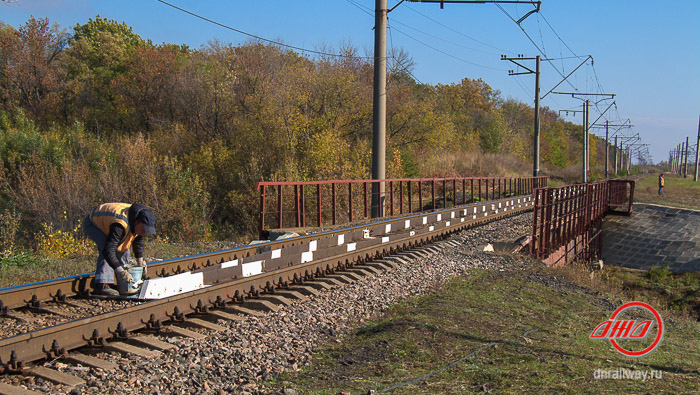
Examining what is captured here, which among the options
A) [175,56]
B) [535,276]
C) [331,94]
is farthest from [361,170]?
[175,56]

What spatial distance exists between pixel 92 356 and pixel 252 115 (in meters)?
28.2

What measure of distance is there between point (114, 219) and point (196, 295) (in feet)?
4.27

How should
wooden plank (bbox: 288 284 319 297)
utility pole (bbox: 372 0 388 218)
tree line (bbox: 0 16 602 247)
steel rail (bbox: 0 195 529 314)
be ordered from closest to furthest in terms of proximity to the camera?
1. steel rail (bbox: 0 195 529 314)
2. wooden plank (bbox: 288 284 319 297)
3. utility pole (bbox: 372 0 388 218)
4. tree line (bbox: 0 16 602 247)

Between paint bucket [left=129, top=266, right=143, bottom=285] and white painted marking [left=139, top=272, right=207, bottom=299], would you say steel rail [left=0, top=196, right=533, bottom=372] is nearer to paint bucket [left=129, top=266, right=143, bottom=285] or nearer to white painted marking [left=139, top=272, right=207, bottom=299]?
white painted marking [left=139, top=272, right=207, bottom=299]

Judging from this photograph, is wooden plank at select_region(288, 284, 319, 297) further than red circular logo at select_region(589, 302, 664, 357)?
Yes

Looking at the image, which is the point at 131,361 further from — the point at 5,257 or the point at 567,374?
the point at 5,257

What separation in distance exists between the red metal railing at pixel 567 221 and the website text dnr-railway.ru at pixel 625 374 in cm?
907

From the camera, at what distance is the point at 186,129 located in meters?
37.7

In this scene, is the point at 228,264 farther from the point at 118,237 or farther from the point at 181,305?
the point at 118,237

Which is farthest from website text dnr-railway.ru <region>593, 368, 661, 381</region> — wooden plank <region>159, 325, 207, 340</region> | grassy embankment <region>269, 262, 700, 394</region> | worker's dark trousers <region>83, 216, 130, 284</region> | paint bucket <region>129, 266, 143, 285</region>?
worker's dark trousers <region>83, 216, 130, 284</region>

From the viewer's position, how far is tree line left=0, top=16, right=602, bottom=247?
26.5 meters

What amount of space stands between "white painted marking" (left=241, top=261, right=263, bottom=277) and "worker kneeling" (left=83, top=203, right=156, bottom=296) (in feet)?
4.83

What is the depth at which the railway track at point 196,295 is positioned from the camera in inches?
192

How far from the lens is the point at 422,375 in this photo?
16.3 feet
